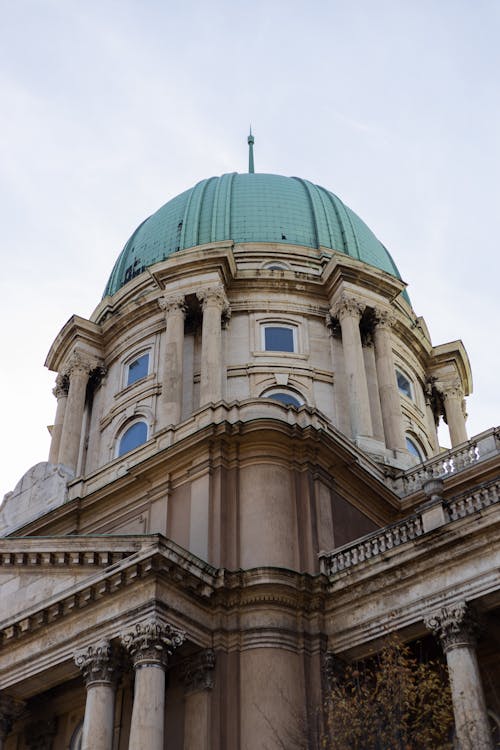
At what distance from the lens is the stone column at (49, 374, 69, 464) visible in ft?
140

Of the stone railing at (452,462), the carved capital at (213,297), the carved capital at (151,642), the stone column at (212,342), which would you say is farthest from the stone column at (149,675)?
the carved capital at (213,297)

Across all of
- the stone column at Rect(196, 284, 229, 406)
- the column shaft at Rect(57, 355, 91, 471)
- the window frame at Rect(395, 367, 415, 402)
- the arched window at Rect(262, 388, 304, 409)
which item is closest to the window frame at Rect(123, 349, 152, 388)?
the column shaft at Rect(57, 355, 91, 471)

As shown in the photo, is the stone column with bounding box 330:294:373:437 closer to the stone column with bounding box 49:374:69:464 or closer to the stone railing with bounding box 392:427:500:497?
the stone railing with bounding box 392:427:500:497

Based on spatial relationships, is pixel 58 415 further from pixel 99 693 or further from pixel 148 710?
pixel 148 710

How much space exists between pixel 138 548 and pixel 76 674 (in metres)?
3.47

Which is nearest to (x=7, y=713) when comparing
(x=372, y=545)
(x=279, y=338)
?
(x=372, y=545)

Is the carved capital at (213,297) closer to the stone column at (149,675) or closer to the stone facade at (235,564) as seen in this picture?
the stone facade at (235,564)

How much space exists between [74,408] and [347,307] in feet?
41.4

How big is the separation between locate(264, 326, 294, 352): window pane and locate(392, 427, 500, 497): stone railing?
33.2 feet

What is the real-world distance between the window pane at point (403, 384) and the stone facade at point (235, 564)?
293 centimetres

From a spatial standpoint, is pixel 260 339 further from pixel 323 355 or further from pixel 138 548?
pixel 138 548

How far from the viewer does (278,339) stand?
42094mm

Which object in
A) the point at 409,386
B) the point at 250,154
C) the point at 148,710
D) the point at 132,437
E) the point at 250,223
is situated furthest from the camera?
the point at 250,154

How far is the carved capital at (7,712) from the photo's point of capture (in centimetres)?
2511
